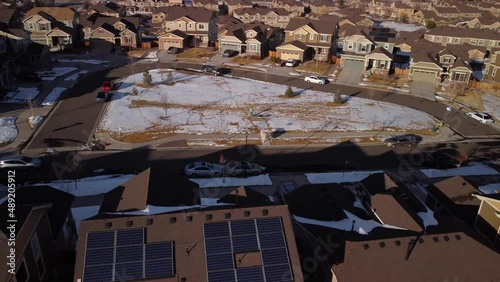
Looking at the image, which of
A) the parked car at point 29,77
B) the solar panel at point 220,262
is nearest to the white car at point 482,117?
the solar panel at point 220,262

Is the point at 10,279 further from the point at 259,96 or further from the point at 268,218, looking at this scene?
the point at 259,96

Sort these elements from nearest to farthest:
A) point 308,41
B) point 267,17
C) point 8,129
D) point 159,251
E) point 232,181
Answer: point 159,251 → point 232,181 → point 8,129 → point 308,41 → point 267,17

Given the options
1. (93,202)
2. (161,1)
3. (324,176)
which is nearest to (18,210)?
(93,202)

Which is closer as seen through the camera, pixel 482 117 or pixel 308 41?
pixel 482 117

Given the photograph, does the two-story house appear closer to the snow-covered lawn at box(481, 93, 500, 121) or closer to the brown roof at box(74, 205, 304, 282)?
the snow-covered lawn at box(481, 93, 500, 121)

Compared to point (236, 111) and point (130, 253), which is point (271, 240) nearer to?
point (130, 253)

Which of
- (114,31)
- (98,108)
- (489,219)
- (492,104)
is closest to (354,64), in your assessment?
(492,104)

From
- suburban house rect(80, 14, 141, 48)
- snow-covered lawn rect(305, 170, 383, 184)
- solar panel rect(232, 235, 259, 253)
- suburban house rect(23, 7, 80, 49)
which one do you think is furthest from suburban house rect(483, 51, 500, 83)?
suburban house rect(23, 7, 80, 49)
